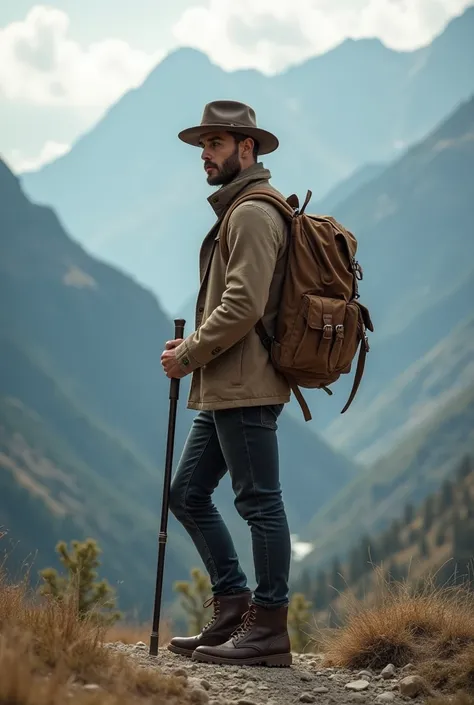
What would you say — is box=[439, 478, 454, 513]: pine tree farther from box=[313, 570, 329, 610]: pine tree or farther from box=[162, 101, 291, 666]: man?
box=[162, 101, 291, 666]: man

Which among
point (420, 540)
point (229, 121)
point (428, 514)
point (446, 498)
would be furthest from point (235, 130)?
point (428, 514)

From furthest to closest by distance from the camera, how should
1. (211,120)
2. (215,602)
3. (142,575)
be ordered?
(142,575) < (215,602) < (211,120)

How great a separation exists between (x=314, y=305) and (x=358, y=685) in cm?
195

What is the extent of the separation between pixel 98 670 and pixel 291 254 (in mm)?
2227

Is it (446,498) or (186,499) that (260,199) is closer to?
(186,499)

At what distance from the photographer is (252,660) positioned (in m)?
5.31

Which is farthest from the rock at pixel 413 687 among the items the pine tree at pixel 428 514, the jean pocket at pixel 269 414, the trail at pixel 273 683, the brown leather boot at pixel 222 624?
the pine tree at pixel 428 514

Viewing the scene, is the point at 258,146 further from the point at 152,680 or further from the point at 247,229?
the point at 152,680

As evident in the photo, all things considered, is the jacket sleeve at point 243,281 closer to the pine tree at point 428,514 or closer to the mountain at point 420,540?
the mountain at point 420,540

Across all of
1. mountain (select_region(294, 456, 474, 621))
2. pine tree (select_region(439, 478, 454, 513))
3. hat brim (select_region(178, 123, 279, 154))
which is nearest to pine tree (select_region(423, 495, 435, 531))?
mountain (select_region(294, 456, 474, 621))

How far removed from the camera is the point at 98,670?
13.8 feet

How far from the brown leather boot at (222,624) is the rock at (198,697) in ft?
4.22

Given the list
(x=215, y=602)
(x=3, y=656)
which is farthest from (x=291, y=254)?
(x=3, y=656)

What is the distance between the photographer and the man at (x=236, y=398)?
5043 mm
